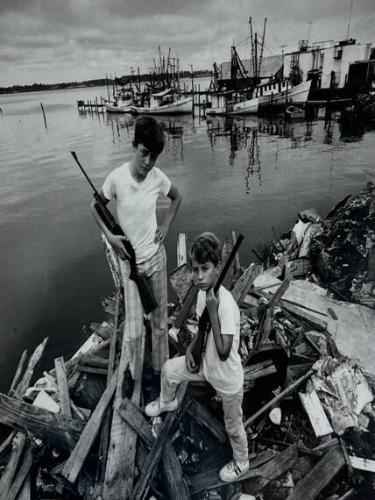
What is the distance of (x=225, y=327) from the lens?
247 cm

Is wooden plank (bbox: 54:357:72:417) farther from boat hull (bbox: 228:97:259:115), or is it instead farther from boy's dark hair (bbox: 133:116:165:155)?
boat hull (bbox: 228:97:259:115)

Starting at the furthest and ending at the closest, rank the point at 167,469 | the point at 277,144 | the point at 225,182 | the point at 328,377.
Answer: the point at 277,144
the point at 225,182
the point at 328,377
the point at 167,469

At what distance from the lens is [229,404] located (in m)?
2.84

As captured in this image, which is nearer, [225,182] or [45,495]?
[45,495]

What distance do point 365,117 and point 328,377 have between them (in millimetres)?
41879

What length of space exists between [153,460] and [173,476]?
0.80 ft

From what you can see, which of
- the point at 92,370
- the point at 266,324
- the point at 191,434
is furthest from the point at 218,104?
A: the point at 191,434

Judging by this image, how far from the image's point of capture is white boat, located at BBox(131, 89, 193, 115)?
52894 millimetres

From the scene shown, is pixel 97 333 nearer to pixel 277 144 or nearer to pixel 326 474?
pixel 326 474

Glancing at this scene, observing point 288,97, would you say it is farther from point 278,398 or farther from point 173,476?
point 173,476

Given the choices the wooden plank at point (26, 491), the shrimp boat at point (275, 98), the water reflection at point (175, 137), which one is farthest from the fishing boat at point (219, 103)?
the wooden plank at point (26, 491)

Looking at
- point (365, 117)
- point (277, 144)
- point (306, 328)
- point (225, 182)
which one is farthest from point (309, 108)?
point (306, 328)

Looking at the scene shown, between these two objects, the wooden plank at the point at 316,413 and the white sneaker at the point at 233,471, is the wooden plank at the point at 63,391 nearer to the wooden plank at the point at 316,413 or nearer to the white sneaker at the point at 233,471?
the white sneaker at the point at 233,471

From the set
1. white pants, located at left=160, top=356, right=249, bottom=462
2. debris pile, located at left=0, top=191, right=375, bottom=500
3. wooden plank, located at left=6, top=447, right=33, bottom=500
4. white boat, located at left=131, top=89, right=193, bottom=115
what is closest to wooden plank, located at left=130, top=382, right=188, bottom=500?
debris pile, located at left=0, top=191, right=375, bottom=500
